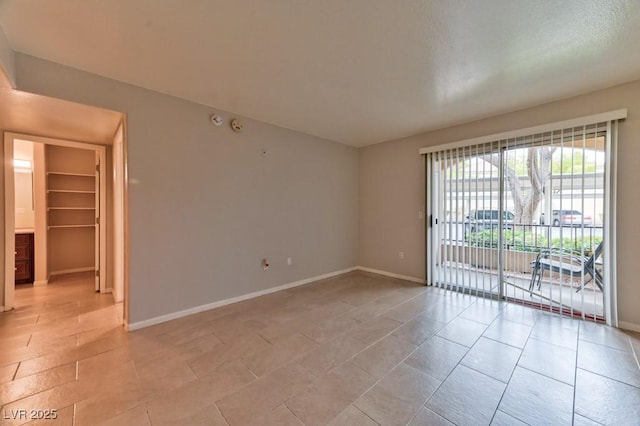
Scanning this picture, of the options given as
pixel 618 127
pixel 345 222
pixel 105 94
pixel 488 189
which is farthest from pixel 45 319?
pixel 618 127

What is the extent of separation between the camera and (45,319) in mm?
2785

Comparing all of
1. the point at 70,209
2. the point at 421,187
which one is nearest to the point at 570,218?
the point at 421,187

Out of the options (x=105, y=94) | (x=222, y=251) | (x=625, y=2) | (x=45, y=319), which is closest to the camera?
(x=625, y=2)

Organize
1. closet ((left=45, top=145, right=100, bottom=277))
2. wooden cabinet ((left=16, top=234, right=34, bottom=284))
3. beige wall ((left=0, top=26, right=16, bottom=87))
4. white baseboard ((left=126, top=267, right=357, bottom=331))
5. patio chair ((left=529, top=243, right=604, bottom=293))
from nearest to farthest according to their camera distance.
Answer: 1. beige wall ((left=0, top=26, right=16, bottom=87))
2. white baseboard ((left=126, top=267, right=357, bottom=331))
3. patio chair ((left=529, top=243, right=604, bottom=293))
4. wooden cabinet ((left=16, top=234, right=34, bottom=284))
5. closet ((left=45, top=145, right=100, bottom=277))

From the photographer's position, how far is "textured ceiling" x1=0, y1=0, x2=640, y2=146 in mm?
1641

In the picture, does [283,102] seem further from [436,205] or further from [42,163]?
[42,163]

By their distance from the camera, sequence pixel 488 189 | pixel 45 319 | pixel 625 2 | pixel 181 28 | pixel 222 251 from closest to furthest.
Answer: pixel 625 2, pixel 181 28, pixel 45 319, pixel 222 251, pixel 488 189

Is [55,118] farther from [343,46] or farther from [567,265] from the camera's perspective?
[567,265]

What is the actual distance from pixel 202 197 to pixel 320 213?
6.62 feet

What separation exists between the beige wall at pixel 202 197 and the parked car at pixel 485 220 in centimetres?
228

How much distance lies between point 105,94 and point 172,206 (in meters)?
1.22

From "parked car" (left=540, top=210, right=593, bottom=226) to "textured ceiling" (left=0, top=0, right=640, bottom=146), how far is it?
4.31ft

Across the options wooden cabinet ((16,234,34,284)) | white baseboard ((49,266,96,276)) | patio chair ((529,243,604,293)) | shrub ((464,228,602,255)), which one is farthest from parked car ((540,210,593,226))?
white baseboard ((49,266,96,276))

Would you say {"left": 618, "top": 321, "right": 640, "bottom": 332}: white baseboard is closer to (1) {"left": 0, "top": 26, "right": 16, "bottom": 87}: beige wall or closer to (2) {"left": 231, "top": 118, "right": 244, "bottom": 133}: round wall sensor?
(2) {"left": 231, "top": 118, "right": 244, "bottom": 133}: round wall sensor
